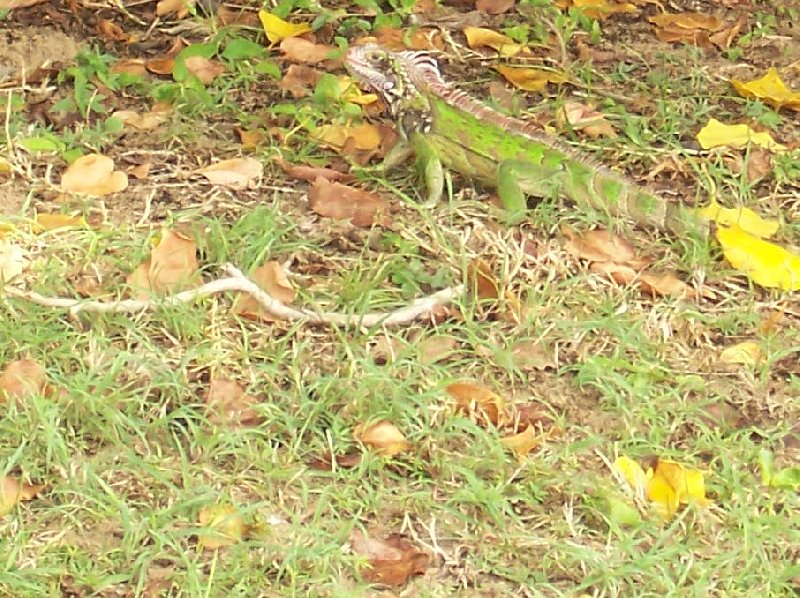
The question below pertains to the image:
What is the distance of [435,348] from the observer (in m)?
3.67

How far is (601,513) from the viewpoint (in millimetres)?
3209

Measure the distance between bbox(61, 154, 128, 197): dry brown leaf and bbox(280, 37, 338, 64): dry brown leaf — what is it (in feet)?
3.02

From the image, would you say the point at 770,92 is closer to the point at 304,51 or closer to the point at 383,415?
the point at 304,51

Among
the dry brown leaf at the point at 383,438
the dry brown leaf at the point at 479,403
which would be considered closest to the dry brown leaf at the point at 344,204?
the dry brown leaf at the point at 479,403

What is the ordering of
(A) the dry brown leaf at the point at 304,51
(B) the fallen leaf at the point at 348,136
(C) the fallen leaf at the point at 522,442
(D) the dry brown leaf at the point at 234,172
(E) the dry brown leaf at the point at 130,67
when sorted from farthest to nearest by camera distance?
(A) the dry brown leaf at the point at 304,51
(E) the dry brown leaf at the point at 130,67
(B) the fallen leaf at the point at 348,136
(D) the dry brown leaf at the point at 234,172
(C) the fallen leaf at the point at 522,442

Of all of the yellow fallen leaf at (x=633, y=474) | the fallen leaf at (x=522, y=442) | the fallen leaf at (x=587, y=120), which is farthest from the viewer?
the fallen leaf at (x=587, y=120)

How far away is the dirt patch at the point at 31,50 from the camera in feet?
16.0

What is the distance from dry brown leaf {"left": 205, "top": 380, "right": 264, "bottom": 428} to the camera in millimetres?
3426

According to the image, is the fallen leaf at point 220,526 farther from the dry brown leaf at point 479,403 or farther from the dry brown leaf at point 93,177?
the dry brown leaf at point 93,177

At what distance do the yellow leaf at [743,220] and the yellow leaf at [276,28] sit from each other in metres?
1.69

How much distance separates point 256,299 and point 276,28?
1.62m

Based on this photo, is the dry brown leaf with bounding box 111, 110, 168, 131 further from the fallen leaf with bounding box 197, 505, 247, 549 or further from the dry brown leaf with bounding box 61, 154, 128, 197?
the fallen leaf with bounding box 197, 505, 247, 549

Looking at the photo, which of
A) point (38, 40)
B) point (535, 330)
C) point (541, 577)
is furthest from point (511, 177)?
point (38, 40)

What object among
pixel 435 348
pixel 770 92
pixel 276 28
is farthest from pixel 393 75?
pixel 770 92
